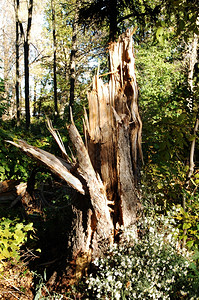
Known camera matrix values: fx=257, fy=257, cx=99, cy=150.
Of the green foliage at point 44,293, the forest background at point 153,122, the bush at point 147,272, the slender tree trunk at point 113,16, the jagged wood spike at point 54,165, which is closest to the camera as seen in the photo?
the bush at point 147,272

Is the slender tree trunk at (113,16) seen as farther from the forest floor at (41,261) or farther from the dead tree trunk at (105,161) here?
the forest floor at (41,261)

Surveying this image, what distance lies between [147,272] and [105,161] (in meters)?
1.22

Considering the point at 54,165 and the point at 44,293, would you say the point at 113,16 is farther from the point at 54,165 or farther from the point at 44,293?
the point at 44,293

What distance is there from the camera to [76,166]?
269 centimetres

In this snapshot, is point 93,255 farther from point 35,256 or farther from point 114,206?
point 35,256

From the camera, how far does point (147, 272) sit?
7.73 ft

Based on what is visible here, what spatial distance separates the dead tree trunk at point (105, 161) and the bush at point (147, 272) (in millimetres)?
275

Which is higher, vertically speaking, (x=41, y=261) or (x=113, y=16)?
(x=113, y=16)

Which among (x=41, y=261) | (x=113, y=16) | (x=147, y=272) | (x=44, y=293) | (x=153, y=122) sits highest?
(x=113, y=16)

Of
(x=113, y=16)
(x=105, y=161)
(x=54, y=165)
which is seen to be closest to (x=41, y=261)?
(x=54, y=165)

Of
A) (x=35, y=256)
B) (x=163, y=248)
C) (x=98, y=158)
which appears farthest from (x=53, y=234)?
(x=163, y=248)

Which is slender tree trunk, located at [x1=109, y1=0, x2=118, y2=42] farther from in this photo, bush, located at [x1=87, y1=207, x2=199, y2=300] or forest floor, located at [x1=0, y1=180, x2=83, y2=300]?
bush, located at [x1=87, y1=207, x2=199, y2=300]

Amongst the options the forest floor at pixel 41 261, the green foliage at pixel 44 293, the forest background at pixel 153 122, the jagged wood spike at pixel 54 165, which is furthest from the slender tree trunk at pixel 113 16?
the green foliage at pixel 44 293

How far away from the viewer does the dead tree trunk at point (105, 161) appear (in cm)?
270
